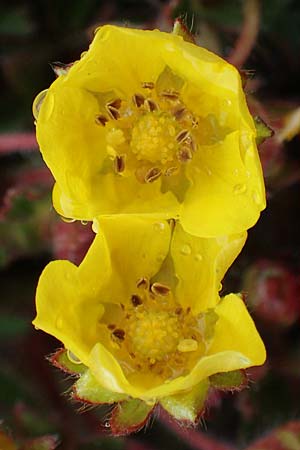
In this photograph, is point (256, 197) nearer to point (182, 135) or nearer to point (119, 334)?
point (182, 135)

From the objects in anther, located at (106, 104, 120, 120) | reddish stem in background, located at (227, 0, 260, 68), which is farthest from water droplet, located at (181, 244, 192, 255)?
reddish stem in background, located at (227, 0, 260, 68)

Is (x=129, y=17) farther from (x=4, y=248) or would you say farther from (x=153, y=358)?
(x=153, y=358)

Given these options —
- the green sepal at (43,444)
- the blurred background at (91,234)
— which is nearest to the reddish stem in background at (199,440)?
the blurred background at (91,234)

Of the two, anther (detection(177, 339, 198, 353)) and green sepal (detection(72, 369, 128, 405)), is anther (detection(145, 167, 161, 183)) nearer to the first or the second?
anther (detection(177, 339, 198, 353))

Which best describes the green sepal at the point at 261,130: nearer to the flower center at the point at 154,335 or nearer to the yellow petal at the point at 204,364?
the yellow petal at the point at 204,364

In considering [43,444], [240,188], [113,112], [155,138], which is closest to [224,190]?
[240,188]
